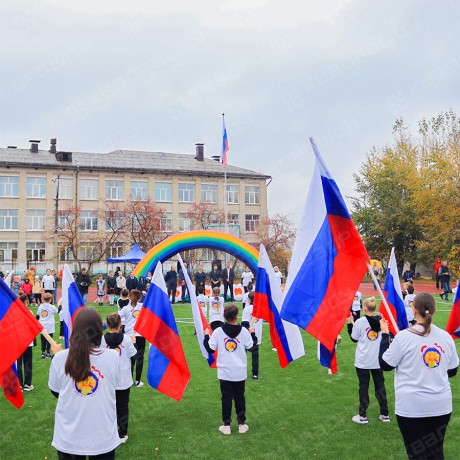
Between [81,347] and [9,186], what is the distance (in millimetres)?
56828

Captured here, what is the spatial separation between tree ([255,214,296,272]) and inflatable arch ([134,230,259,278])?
29.8 meters

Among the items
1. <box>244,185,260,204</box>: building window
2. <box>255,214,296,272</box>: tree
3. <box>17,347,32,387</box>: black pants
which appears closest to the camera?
<box>17,347,32,387</box>: black pants

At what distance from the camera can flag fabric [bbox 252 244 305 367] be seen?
8828mm

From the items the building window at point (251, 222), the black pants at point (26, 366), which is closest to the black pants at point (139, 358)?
the black pants at point (26, 366)

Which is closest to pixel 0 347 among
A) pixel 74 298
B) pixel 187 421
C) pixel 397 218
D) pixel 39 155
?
pixel 74 298

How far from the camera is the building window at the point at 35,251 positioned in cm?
5695

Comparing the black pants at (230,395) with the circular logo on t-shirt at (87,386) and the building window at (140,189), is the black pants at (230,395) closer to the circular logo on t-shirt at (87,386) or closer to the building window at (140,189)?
the circular logo on t-shirt at (87,386)

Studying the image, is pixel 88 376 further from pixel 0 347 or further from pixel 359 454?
pixel 359 454

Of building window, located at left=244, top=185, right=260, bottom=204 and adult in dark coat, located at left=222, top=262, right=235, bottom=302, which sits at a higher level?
building window, located at left=244, top=185, right=260, bottom=204

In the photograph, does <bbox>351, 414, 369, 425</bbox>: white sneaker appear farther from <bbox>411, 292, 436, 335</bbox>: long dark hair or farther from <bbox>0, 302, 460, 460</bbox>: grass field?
<bbox>411, 292, 436, 335</bbox>: long dark hair

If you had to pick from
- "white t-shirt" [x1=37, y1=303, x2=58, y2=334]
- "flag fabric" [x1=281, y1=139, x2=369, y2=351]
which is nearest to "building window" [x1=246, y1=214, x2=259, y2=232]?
"white t-shirt" [x1=37, y1=303, x2=58, y2=334]

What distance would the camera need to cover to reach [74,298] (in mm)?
8180

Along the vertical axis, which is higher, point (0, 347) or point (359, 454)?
point (0, 347)

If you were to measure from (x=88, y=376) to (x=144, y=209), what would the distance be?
170ft
